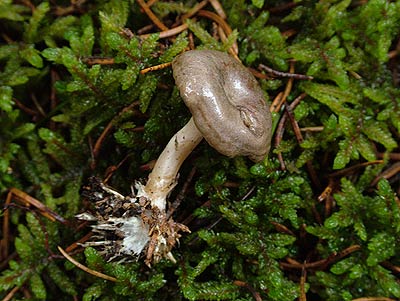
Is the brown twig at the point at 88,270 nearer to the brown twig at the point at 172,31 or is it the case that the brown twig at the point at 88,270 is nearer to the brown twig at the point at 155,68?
the brown twig at the point at 155,68

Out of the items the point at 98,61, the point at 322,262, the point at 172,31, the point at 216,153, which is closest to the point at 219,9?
the point at 172,31

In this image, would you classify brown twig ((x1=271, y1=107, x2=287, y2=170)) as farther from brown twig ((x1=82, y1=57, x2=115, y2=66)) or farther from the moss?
brown twig ((x1=82, y1=57, x2=115, y2=66))

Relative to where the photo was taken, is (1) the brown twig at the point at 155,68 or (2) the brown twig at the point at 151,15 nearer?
(1) the brown twig at the point at 155,68

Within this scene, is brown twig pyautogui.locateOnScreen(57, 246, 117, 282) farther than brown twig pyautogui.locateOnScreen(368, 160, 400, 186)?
No

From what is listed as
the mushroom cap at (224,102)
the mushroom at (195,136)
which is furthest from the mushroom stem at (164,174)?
the mushroom cap at (224,102)

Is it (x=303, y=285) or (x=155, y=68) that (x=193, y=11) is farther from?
(x=303, y=285)

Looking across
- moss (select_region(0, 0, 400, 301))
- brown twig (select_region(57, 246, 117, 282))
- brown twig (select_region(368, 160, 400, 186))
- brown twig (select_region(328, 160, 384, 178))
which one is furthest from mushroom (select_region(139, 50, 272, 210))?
brown twig (select_region(368, 160, 400, 186))
